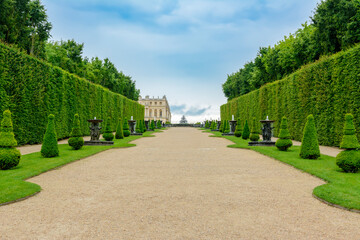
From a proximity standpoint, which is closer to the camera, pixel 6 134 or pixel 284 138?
pixel 6 134

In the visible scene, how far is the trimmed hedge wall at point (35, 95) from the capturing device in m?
12.9

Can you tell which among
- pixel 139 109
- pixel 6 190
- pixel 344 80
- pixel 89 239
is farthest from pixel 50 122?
pixel 139 109

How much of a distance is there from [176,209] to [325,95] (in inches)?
542

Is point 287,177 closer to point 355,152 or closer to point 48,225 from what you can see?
point 355,152

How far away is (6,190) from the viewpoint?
5.06m

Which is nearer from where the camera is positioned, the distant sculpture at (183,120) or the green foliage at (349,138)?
the green foliage at (349,138)

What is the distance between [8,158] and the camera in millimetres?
7098

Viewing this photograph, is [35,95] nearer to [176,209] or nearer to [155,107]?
[176,209]

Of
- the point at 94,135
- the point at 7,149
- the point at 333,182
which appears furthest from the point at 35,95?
the point at 333,182

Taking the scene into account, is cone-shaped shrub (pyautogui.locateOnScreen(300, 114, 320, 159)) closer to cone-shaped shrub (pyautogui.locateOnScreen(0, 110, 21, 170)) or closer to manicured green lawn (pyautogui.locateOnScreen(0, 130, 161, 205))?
manicured green lawn (pyautogui.locateOnScreen(0, 130, 161, 205))

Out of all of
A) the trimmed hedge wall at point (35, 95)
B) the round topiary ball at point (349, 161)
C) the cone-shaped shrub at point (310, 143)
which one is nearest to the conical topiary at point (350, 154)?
the round topiary ball at point (349, 161)

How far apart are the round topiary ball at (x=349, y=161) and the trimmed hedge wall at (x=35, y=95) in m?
14.6

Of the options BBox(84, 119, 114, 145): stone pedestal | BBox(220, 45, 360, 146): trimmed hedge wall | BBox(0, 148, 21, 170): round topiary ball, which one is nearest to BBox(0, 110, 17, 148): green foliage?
BBox(0, 148, 21, 170): round topiary ball

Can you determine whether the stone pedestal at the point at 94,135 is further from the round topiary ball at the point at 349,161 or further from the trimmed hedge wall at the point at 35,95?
the round topiary ball at the point at 349,161
